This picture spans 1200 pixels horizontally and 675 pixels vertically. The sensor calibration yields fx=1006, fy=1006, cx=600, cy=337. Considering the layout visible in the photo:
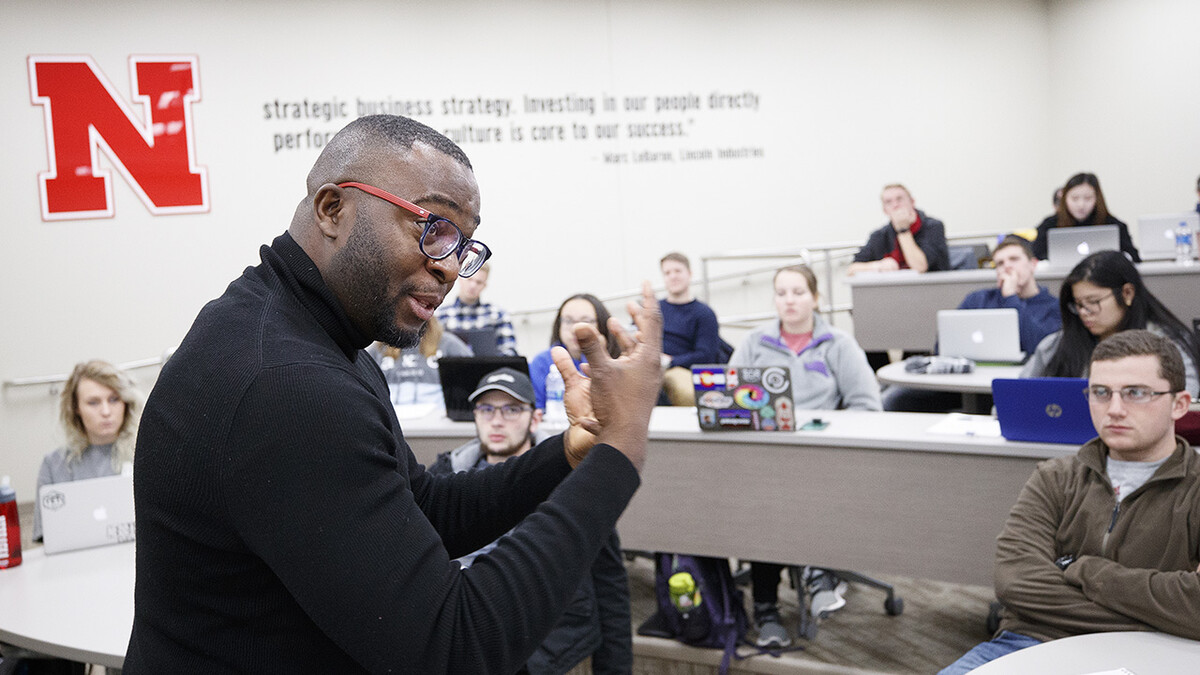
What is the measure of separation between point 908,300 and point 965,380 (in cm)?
191

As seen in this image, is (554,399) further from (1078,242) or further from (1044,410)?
(1078,242)

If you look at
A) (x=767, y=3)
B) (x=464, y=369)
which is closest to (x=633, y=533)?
(x=464, y=369)

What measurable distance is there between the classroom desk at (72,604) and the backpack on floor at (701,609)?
5.77 ft

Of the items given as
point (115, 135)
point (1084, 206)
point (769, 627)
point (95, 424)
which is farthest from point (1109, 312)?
point (115, 135)

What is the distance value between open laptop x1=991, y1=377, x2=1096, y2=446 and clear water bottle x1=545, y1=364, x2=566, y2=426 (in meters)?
1.67

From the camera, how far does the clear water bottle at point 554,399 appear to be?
400 centimetres

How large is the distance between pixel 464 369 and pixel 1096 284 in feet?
7.77

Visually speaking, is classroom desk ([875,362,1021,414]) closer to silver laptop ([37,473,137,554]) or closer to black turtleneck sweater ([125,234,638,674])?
silver laptop ([37,473,137,554])

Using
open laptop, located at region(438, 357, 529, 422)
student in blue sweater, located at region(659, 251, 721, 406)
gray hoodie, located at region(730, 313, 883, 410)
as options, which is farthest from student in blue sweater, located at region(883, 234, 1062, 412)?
open laptop, located at region(438, 357, 529, 422)

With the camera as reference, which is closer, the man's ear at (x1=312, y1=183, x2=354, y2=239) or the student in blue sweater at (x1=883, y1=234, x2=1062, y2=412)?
the man's ear at (x1=312, y1=183, x2=354, y2=239)

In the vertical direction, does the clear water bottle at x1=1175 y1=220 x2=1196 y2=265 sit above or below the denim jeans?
above

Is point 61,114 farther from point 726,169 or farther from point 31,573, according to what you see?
point 726,169

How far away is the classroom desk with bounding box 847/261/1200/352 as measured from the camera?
595 cm

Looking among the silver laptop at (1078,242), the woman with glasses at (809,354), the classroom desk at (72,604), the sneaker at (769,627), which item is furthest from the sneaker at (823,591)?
the silver laptop at (1078,242)
